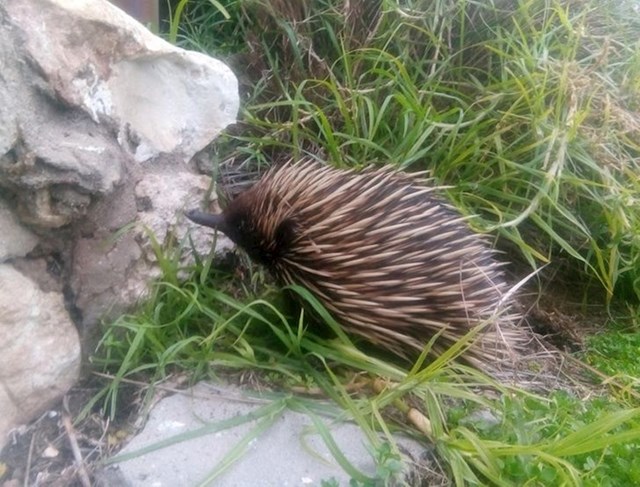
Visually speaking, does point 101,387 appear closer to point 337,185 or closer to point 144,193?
point 144,193

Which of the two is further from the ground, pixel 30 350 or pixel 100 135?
pixel 100 135

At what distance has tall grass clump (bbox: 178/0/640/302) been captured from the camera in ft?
6.63

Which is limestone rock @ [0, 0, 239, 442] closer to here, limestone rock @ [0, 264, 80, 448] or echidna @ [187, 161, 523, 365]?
A: limestone rock @ [0, 264, 80, 448]

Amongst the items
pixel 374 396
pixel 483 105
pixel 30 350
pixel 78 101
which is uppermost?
pixel 78 101

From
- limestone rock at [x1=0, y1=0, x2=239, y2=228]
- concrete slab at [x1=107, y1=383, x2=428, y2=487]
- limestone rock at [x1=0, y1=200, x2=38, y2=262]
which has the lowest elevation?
concrete slab at [x1=107, y1=383, x2=428, y2=487]

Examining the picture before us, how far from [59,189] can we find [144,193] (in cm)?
28

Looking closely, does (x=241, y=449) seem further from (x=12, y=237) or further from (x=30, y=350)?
(x=12, y=237)

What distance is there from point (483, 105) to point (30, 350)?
138 centimetres

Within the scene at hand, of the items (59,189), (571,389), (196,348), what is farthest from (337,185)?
(571,389)

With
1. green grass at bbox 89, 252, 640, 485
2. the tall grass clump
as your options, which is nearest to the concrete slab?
green grass at bbox 89, 252, 640, 485

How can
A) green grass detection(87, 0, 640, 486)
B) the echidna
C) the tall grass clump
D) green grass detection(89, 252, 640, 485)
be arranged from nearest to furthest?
green grass detection(89, 252, 640, 485), green grass detection(87, 0, 640, 486), the echidna, the tall grass clump

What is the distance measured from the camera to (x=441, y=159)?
2082 mm

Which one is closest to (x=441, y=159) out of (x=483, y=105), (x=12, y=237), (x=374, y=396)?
(x=483, y=105)

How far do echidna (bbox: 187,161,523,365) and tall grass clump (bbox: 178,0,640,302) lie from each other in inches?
9.8
